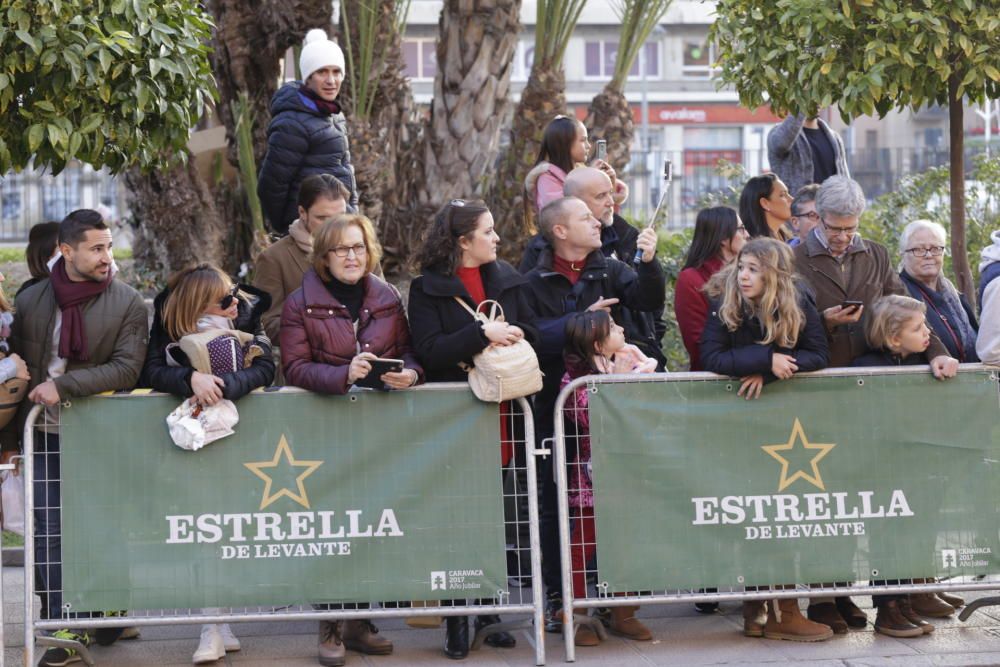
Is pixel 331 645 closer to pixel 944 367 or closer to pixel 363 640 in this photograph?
pixel 363 640

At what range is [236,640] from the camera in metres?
6.62

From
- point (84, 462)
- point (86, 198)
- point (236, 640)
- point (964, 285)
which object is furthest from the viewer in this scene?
point (86, 198)

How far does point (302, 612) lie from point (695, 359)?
7.66ft

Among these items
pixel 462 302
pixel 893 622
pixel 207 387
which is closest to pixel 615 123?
pixel 462 302

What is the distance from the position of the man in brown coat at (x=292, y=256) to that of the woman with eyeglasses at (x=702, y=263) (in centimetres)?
180

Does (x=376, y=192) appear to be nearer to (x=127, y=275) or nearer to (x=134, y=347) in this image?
(x=127, y=275)

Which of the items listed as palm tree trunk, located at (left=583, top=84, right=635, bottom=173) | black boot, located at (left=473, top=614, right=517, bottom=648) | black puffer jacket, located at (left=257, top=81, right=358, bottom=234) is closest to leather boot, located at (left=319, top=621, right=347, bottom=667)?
black boot, located at (left=473, top=614, right=517, bottom=648)

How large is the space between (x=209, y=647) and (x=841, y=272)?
3606 millimetres

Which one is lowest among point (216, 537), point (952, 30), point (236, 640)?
point (236, 640)

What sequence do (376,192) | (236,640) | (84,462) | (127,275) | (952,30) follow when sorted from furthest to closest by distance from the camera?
1. (127,275)
2. (376,192)
3. (952,30)
4. (236,640)
5. (84,462)

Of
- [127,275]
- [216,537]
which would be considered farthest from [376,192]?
[216,537]

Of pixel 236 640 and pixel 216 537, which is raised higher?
pixel 216 537

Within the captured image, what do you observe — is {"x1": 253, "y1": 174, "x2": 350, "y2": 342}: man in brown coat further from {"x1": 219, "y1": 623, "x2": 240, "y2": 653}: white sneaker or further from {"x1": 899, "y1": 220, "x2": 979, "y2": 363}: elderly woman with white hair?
{"x1": 899, "y1": 220, "x2": 979, "y2": 363}: elderly woman with white hair

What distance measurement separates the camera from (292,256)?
7160 millimetres
